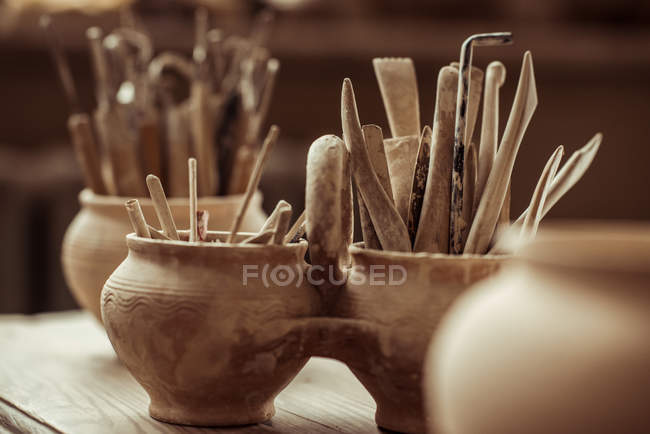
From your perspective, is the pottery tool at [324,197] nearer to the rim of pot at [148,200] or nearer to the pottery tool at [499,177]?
the pottery tool at [499,177]

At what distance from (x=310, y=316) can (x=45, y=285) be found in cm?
129

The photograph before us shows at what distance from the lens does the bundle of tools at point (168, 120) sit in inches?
31.0

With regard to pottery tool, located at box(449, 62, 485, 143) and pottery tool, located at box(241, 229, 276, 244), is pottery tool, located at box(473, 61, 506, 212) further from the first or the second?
pottery tool, located at box(241, 229, 276, 244)

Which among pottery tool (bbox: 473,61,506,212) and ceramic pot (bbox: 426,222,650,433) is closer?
ceramic pot (bbox: 426,222,650,433)

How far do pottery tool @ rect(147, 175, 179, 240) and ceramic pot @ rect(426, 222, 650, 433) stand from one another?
0.24 meters

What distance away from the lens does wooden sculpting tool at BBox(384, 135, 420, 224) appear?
560 millimetres

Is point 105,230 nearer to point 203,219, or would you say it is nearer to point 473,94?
point 203,219

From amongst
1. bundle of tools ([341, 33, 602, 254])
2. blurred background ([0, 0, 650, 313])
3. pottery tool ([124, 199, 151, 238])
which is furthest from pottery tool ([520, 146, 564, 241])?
blurred background ([0, 0, 650, 313])

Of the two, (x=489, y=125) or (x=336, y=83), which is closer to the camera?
(x=489, y=125)

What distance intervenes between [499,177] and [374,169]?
0.07 m

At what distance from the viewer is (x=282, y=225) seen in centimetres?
52

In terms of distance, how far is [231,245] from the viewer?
0.52 metres

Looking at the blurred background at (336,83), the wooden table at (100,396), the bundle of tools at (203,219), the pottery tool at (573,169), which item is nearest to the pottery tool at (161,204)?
the bundle of tools at (203,219)

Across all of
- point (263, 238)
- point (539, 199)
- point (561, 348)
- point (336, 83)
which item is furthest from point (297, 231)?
point (336, 83)
